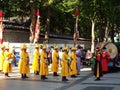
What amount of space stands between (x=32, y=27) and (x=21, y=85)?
17077 millimetres

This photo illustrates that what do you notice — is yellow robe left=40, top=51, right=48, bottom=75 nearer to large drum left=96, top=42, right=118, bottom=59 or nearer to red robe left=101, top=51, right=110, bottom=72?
red robe left=101, top=51, right=110, bottom=72

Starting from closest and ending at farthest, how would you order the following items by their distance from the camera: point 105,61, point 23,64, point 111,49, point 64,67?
point 64,67
point 23,64
point 105,61
point 111,49

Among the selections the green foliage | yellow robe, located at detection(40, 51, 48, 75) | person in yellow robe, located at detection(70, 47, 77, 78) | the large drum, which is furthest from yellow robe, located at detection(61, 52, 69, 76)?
the green foliage

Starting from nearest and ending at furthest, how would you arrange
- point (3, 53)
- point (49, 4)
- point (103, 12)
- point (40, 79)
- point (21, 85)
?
1. point (21, 85)
2. point (40, 79)
3. point (3, 53)
4. point (49, 4)
5. point (103, 12)

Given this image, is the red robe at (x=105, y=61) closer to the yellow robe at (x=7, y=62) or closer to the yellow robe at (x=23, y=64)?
the yellow robe at (x=23, y=64)

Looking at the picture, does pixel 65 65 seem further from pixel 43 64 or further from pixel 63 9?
pixel 63 9

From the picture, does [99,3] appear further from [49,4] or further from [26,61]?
[26,61]

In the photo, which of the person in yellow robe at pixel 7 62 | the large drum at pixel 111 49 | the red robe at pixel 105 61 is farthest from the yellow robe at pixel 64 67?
the large drum at pixel 111 49

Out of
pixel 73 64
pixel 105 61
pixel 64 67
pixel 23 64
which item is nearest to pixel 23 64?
pixel 23 64

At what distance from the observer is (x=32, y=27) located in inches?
1430

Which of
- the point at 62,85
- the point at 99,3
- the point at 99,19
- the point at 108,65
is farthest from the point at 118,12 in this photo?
the point at 62,85

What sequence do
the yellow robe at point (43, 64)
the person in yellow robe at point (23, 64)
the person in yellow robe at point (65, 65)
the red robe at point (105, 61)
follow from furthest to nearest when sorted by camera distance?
the red robe at point (105, 61)
the person in yellow robe at point (23, 64)
the yellow robe at point (43, 64)
the person in yellow robe at point (65, 65)

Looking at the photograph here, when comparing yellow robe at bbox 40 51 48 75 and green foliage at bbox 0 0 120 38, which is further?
green foliage at bbox 0 0 120 38

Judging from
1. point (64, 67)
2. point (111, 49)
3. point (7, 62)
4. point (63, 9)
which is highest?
point (63, 9)
